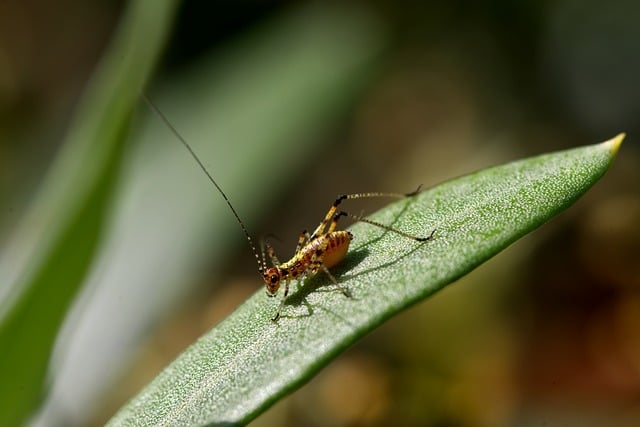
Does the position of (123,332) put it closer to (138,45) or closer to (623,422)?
(138,45)

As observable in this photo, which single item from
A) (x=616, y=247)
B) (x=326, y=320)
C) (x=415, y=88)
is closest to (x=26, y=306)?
(x=326, y=320)

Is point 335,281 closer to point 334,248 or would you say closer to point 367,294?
point 334,248

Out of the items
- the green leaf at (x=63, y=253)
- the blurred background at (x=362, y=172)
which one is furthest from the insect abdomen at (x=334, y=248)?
the blurred background at (x=362, y=172)

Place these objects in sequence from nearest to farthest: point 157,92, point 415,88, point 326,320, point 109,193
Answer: point 326,320, point 109,193, point 157,92, point 415,88

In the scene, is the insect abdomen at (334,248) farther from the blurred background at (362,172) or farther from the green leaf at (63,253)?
the blurred background at (362,172)

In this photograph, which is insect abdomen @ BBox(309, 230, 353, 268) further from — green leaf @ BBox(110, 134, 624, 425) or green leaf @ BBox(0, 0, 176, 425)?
green leaf @ BBox(0, 0, 176, 425)

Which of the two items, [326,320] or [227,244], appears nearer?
[326,320]

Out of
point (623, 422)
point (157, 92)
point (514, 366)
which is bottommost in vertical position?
point (623, 422)
